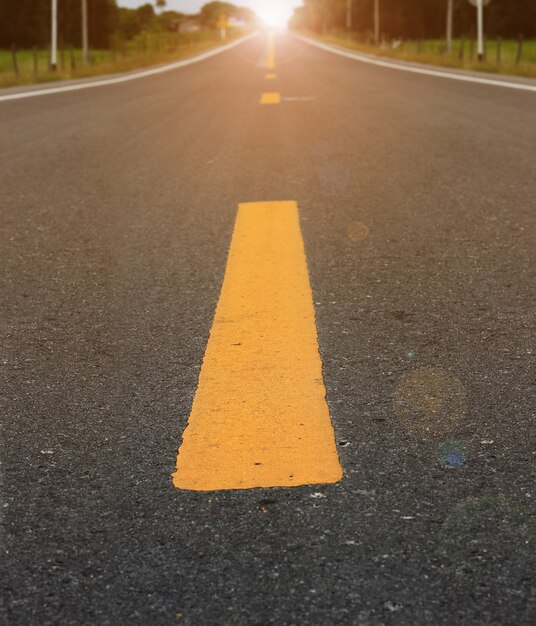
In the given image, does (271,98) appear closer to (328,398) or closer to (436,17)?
(328,398)

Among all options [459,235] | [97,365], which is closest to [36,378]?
[97,365]

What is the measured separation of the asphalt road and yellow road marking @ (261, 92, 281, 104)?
648 cm

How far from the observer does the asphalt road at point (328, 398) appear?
1.32 metres

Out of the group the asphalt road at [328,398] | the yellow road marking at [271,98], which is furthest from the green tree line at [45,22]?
the asphalt road at [328,398]

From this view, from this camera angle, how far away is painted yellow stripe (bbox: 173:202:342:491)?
1.68 m

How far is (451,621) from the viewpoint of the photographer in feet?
4.05

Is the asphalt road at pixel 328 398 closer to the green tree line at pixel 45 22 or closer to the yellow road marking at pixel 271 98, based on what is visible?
the yellow road marking at pixel 271 98

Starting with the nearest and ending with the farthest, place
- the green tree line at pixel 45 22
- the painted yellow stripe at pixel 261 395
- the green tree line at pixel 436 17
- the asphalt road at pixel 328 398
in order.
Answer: the asphalt road at pixel 328 398
the painted yellow stripe at pixel 261 395
the green tree line at pixel 45 22
the green tree line at pixel 436 17

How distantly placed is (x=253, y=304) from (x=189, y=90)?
40.1ft

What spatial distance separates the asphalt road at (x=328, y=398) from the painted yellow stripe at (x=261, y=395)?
0.14ft

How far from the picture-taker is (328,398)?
202 centimetres

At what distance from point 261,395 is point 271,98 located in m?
10.6

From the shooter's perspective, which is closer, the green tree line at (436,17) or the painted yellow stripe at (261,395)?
the painted yellow stripe at (261,395)

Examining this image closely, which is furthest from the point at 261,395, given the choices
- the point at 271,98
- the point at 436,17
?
the point at 436,17
